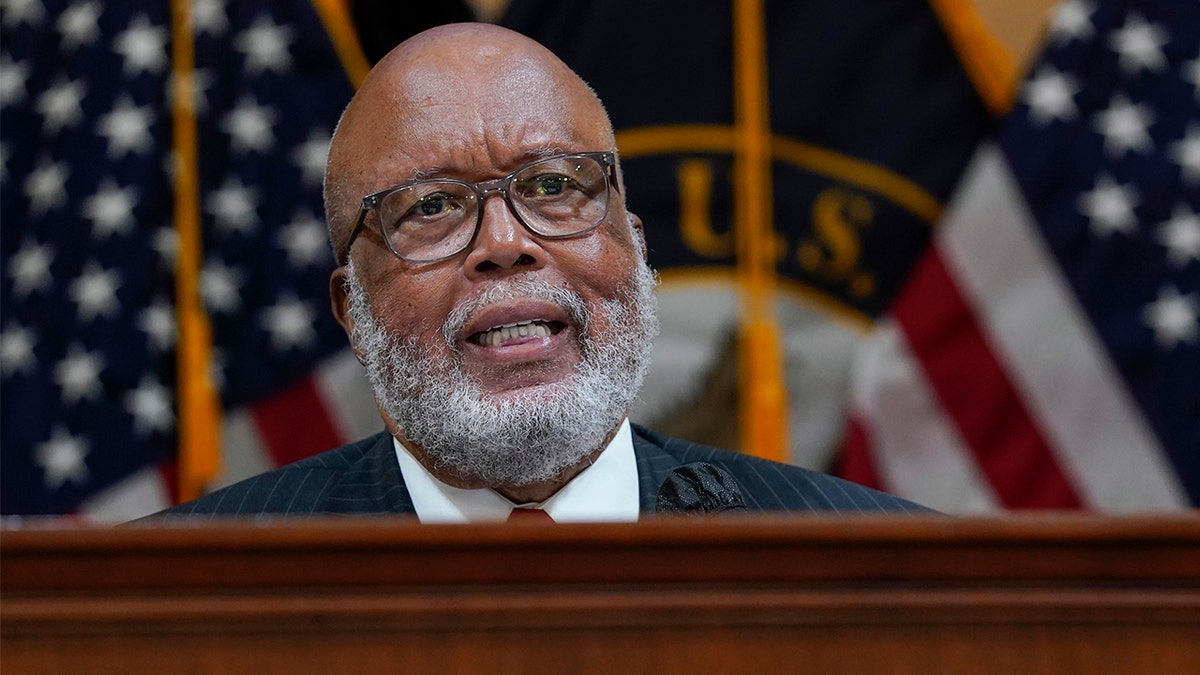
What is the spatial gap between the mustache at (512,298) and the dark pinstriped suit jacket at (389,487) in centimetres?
20

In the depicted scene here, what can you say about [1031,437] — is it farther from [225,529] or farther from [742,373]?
[225,529]

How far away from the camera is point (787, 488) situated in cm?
168

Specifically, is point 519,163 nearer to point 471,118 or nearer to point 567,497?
point 471,118

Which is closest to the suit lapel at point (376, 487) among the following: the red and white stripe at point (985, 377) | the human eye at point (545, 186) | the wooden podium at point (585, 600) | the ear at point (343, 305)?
the ear at point (343, 305)

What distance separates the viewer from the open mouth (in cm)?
153

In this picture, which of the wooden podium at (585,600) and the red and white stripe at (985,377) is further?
the red and white stripe at (985,377)

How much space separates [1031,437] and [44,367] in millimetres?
2240

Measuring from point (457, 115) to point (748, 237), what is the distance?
1.39 meters

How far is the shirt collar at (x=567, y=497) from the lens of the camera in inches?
62.4

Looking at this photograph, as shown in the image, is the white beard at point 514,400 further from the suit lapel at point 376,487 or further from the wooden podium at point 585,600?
the wooden podium at point 585,600

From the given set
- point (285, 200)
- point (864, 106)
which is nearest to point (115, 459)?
point (285, 200)

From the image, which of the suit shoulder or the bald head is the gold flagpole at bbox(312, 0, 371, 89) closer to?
the bald head

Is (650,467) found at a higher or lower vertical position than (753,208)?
lower

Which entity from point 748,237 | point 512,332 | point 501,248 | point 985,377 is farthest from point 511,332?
point 985,377
